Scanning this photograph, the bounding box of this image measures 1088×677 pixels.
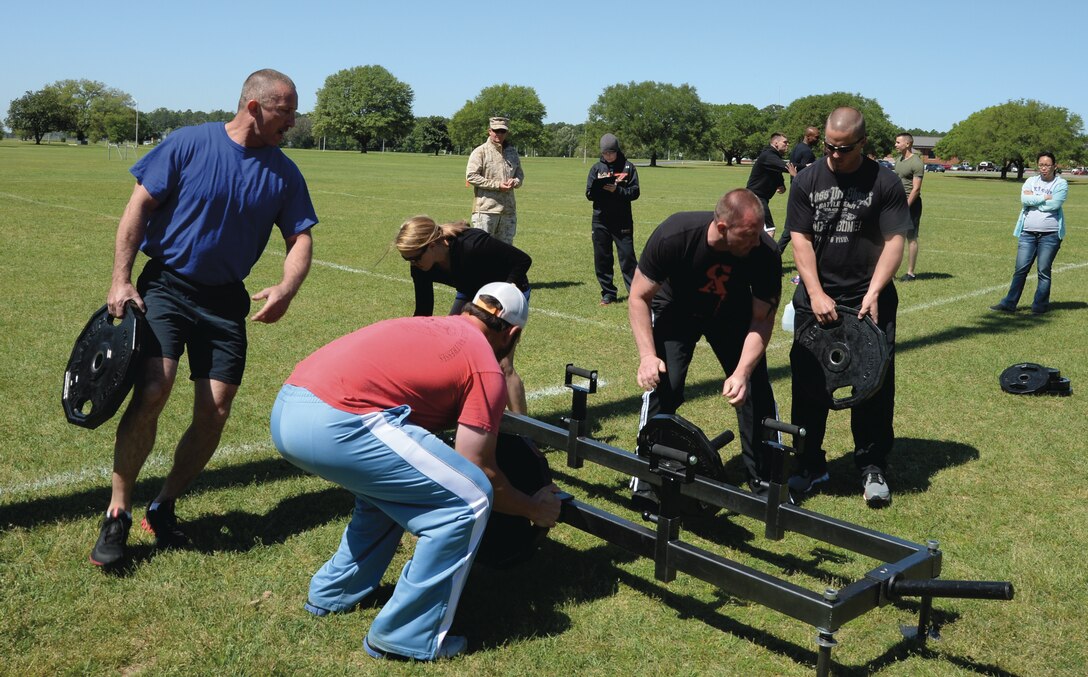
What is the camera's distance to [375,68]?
14100 centimetres

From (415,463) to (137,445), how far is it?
1633mm

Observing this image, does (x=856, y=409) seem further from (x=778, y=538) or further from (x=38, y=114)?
(x=38, y=114)

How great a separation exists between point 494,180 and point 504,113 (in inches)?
5472

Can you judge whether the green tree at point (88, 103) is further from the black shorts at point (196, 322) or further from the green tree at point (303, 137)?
the black shorts at point (196, 322)

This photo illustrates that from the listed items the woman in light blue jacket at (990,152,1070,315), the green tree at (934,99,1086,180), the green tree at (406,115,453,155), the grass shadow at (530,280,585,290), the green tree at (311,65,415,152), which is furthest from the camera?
the green tree at (406,115,453,155)

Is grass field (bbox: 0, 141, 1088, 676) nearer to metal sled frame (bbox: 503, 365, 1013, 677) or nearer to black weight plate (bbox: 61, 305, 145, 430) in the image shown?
metal sled frame (bbox: 503, 365, 1013, 677)

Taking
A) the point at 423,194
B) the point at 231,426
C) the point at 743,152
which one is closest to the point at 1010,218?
the point at 423,194

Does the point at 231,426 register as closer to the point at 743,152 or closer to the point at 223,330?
the point at 223,330

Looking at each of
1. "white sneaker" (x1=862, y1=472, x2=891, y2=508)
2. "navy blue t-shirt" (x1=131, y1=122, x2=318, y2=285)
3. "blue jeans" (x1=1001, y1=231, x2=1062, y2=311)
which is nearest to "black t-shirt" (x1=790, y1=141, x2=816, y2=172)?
"blue jeans" (x1=1001, y1=231, x2=1062, y2=311)

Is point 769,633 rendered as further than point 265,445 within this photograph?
No

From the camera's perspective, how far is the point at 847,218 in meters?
5.46

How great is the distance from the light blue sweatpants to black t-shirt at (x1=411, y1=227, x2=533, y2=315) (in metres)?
2.10

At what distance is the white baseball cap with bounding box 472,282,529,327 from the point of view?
362cm

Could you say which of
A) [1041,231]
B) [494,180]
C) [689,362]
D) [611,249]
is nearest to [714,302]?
[689,362]
